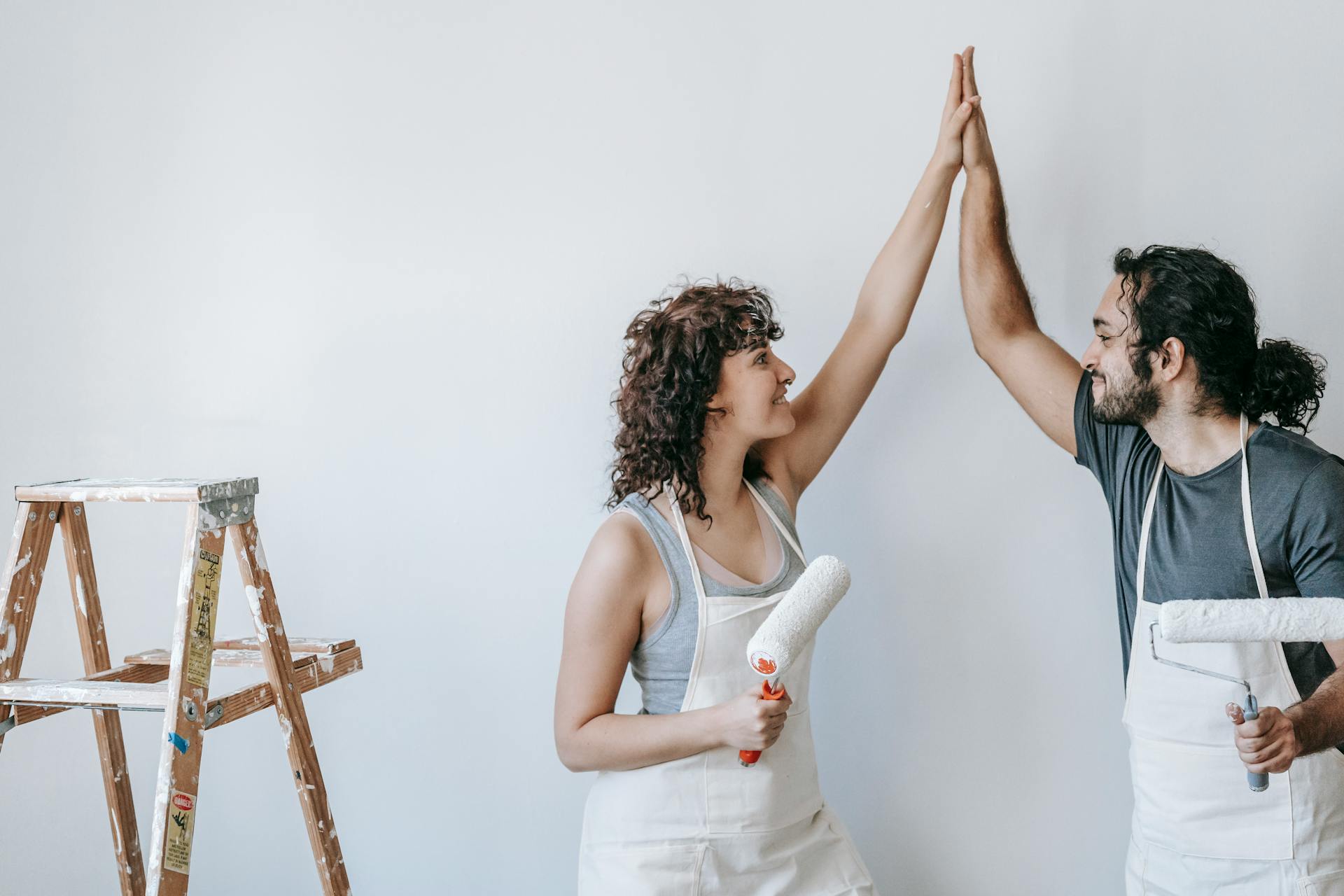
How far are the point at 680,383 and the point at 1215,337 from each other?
2.62ft

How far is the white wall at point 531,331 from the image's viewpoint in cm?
Answer: 184

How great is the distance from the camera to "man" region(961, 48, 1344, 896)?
1399mm

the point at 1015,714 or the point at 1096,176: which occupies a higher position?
the point at 1096,176

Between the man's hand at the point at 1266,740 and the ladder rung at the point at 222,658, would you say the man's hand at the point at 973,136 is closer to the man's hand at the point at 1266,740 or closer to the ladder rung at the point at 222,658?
the man's hand at the point at 1266,740

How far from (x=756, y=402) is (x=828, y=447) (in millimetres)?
252

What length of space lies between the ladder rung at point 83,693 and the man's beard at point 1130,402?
143cm

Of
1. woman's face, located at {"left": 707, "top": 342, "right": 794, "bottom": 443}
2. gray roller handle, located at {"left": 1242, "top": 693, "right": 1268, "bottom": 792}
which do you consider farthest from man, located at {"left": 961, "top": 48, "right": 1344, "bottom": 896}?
woman's face, located at {"left": 707, "top": 342, "right": 794, "bottom": 443}

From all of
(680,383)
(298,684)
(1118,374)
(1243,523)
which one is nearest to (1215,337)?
(1118,374)

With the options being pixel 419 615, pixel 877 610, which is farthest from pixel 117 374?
pixel 877 610

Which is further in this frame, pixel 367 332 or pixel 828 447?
pixel 367 332

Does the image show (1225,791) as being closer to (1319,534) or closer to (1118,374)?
(1319,534)

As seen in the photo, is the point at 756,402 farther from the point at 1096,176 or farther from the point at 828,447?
the point at 1096,176

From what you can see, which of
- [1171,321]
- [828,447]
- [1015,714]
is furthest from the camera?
[1015,714]

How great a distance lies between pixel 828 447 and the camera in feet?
5.74
